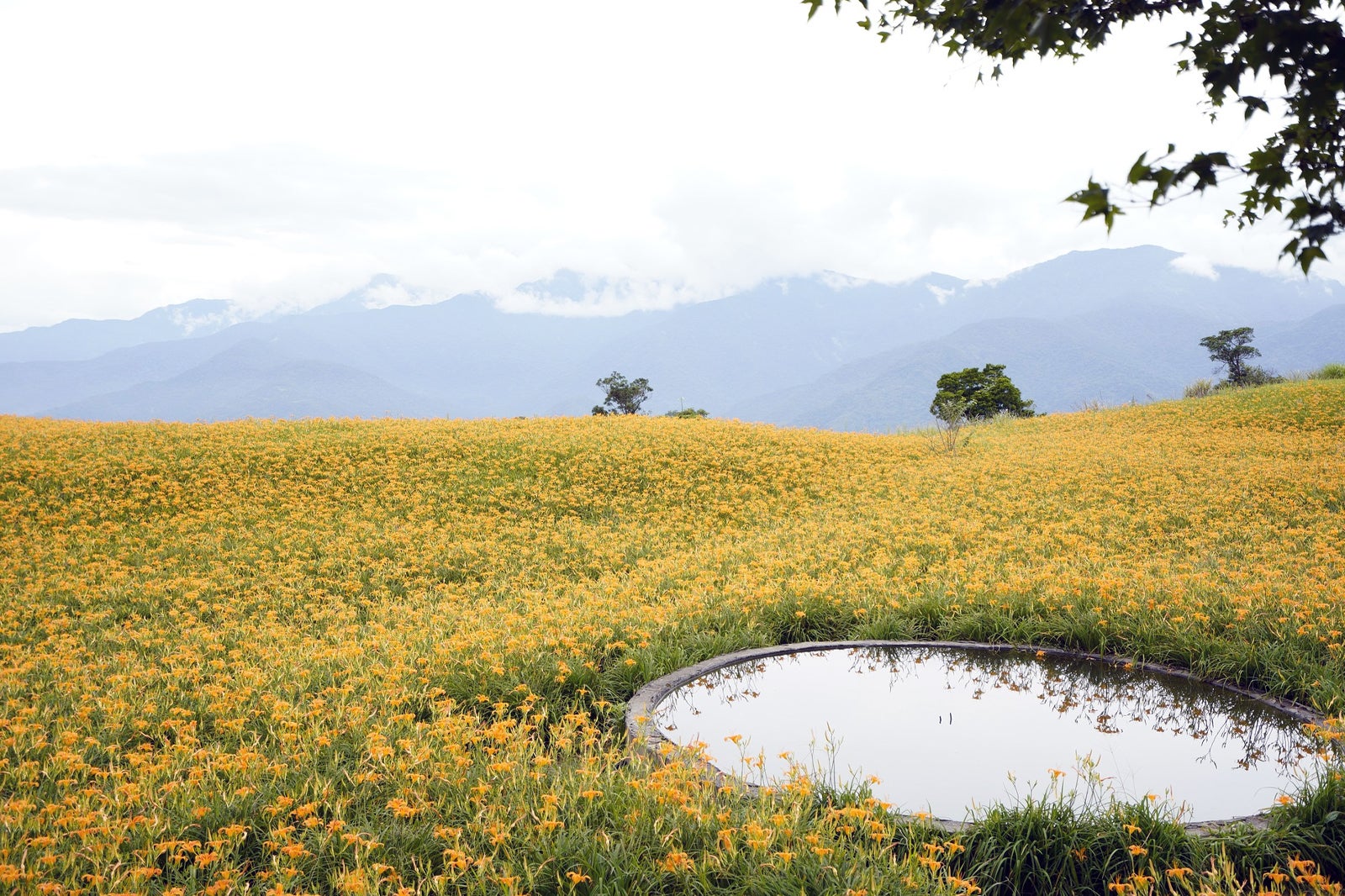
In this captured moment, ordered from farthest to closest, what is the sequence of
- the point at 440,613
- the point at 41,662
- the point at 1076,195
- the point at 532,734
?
the point at 440,613 → the point at 41,662 → the point at 532,734 → the point at 1076,195

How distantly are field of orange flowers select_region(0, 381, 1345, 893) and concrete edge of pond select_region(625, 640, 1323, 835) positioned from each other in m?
0.17

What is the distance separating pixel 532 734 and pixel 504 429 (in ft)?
48.3

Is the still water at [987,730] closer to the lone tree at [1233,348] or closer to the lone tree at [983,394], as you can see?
the lone tree at [983,394]

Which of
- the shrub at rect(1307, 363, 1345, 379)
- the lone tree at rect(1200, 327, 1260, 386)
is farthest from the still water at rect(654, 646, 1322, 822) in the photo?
the lone tree at rect(1200, 327, 1260, 386)

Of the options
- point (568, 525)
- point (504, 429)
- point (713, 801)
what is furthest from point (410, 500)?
point (713, 801)

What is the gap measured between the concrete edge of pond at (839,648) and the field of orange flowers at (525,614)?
174 mm

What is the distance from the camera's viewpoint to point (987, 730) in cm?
508

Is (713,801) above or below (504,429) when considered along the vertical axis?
below

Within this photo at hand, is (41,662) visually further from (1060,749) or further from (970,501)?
(970,501)

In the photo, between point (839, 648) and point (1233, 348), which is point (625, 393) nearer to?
point (1233, 348)

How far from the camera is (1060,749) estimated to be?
4770 millimetres

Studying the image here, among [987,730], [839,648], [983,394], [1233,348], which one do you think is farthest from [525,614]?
[1233,348]

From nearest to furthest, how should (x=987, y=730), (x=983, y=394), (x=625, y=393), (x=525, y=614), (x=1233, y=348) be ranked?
1. (x=987, y=730)
2. (x=525, y=614)
3. (x=983, y=394)
4. (x=1233, y=348)
5. (x=625, y=393)

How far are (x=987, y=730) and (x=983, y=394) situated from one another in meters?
31.1
